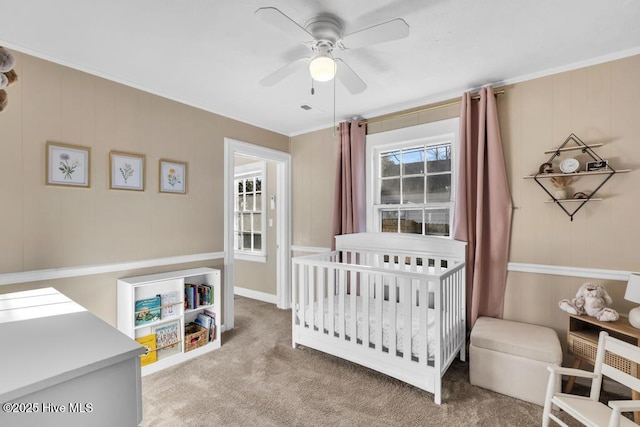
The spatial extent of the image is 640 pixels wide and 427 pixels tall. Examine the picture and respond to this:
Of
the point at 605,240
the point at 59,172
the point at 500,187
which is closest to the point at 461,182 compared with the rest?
the point at 500,187

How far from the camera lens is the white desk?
752mm

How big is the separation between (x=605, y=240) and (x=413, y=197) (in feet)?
4.98

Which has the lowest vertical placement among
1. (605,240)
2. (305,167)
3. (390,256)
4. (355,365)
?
(355,365)

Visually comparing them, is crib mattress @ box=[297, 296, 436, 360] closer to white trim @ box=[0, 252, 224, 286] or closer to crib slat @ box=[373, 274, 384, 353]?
crib slat @ box=[373, 274, 384, 353]

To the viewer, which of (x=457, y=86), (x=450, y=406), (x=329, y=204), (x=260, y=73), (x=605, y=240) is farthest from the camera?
(x=329, y=204)

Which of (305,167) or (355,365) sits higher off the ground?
(305,167)

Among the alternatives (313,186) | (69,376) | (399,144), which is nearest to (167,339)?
(69,376)

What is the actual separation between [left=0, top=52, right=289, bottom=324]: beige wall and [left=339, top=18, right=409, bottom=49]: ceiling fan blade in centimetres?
195

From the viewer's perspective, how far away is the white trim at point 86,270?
2.04 m

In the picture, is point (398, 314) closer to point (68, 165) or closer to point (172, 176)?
point (172, 176)

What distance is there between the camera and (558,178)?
2326 mm

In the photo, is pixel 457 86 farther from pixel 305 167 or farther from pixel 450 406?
pixel 450 406

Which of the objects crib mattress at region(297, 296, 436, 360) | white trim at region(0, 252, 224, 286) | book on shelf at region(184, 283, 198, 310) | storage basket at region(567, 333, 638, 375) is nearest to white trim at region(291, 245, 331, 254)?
crib mattress at region(297, 296, 436, 360)

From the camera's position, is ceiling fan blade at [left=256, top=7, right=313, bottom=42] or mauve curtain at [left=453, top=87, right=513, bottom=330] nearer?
ceiling fan blade at [left=256, top=7, right=313, bottom=42]
